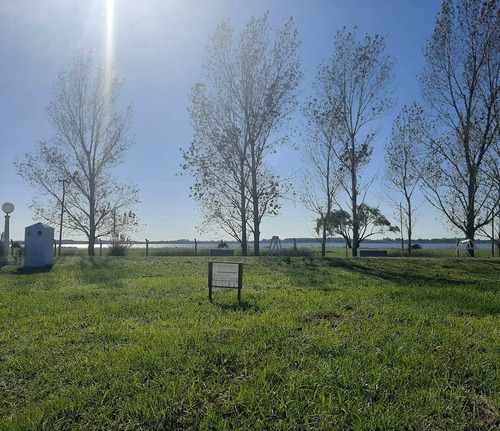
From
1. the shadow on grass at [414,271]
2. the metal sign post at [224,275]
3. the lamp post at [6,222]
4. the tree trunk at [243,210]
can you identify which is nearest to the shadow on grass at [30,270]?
the lamp post at [6,222]

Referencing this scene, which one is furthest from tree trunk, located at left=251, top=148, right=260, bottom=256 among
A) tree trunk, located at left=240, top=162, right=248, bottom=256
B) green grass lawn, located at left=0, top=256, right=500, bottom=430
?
green grass lawn, located at left=0, top=256, right=500, bottom=430

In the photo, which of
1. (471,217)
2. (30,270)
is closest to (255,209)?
(471,217)

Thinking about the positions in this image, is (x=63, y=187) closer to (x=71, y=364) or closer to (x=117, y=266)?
(x=117, y=266)

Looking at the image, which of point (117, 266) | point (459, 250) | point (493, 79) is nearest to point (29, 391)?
point (117, 266)

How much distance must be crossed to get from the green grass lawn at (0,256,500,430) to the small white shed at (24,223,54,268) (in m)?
8.12

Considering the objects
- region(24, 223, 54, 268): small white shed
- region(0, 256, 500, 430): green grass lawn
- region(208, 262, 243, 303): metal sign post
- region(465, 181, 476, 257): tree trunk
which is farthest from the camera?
region(465, 181, 476, 257): tree trunk

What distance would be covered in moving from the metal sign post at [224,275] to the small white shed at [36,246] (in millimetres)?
10509

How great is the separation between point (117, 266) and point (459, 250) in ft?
60.9

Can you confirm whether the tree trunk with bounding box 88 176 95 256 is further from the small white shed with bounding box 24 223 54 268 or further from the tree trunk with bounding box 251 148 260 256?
the small white shed with bounding box 24 223 54 268

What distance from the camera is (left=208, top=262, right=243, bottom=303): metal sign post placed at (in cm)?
776

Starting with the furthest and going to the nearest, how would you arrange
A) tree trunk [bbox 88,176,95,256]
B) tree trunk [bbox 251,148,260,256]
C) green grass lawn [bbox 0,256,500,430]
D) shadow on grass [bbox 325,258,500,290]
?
1. tree trunk [bbox 88,176,95,256]
2. tree trunk [bbox 251,148,260,256]
3. shadow on grass [bbox 325,258,500,290]
4. green grass lawn [bbox 0,256,500,430]

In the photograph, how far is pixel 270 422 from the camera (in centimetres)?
313

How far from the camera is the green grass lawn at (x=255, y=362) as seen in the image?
10.5ft

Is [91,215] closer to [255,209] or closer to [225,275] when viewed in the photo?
[255,209]
